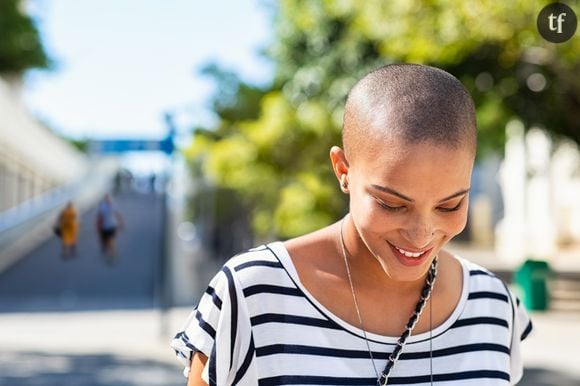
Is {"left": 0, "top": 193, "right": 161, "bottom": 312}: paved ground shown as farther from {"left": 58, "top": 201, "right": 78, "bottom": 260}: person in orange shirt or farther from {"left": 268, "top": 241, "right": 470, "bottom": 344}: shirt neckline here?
{"left": 268, "top": 241, "right": 470, "bottom": 344}: shirt neckline

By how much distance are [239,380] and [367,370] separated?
205 mm

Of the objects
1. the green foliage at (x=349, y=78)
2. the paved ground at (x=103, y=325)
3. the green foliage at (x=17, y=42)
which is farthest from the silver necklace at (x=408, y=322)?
the green foliage at (x=17, y=42)

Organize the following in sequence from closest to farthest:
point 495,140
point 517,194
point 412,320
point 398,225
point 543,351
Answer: point 398,225 < point 412,320 < point 543,351 < point 495,140 < point 517,194

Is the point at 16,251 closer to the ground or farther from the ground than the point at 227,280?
farther from the ground

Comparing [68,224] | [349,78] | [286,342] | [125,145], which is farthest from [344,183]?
[349,78]

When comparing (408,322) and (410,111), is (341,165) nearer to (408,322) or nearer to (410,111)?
(410,111)

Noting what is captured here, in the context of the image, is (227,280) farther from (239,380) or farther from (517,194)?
(517,194)

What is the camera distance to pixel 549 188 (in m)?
30.6

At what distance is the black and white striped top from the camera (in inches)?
61.4

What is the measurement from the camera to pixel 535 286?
14688mm

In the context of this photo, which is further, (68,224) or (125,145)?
(125,145)

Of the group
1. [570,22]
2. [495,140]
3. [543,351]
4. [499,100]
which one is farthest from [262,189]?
[570,22]

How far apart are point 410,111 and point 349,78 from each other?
15.1m

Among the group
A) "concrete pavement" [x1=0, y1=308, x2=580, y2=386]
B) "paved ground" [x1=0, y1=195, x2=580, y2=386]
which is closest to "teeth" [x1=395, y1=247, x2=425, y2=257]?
"paved ground" [x1=0, y1=195, x2=580, y2=386]
